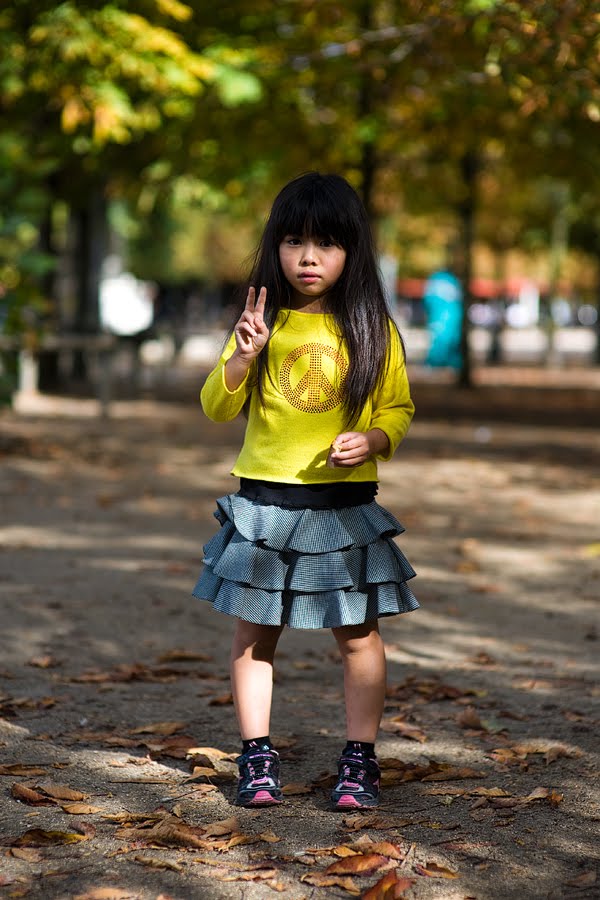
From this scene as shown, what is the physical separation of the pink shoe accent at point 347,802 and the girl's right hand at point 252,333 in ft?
3.73

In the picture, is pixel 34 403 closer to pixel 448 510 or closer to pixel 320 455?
pixel 448 510

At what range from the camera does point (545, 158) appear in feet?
60.5

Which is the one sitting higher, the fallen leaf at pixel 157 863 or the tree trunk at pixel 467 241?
the tree trunk at pixel 467 241

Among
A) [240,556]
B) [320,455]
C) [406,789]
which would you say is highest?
[320,455]

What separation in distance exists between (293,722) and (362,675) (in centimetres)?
96

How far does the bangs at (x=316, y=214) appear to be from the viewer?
3627mm

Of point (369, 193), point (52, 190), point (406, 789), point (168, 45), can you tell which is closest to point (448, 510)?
point (168, 45)

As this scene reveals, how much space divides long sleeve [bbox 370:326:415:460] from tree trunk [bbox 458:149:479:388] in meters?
17.8

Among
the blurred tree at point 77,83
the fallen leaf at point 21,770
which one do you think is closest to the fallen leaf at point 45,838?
the fallen leaf at point 21,770

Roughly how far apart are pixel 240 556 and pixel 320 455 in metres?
0.33

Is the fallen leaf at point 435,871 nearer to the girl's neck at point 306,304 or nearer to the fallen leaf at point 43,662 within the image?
the girl's neck at point 306,304

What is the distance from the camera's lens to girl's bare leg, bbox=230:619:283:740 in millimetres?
3689

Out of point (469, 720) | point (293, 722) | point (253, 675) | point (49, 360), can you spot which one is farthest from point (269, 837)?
point (49, 360)

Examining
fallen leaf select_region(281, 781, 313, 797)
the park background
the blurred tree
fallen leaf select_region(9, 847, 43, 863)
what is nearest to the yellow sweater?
the park background
